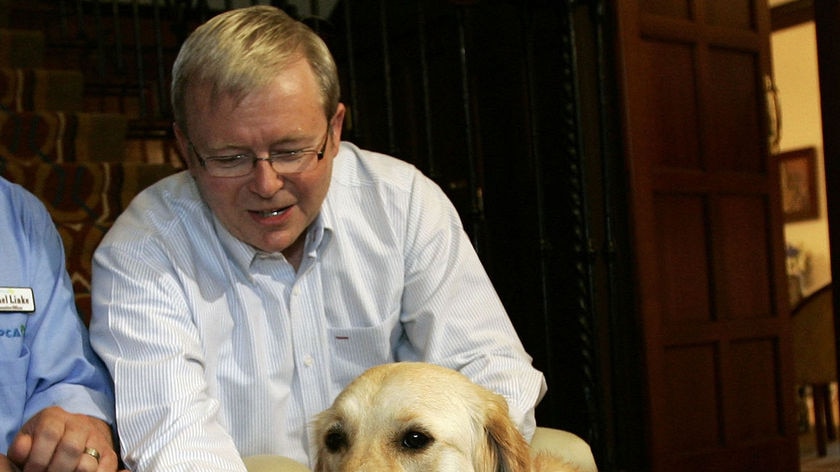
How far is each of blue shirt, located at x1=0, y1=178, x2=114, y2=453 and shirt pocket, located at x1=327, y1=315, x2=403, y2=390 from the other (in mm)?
422

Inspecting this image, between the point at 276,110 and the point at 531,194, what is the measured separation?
2.78 m

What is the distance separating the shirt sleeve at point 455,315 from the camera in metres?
1.76

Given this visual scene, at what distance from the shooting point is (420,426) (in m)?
1.54

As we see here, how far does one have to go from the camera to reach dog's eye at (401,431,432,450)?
1539mm

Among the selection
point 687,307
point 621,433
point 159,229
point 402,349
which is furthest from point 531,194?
point 159,229

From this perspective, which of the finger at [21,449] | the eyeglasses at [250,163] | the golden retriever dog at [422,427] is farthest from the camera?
the eyeglasses at [250,163]

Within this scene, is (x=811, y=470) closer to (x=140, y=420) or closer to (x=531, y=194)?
(x=531, y=194)

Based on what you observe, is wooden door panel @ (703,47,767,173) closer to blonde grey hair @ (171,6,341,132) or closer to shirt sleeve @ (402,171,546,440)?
shirt sleeve @ (402,171,546,440)

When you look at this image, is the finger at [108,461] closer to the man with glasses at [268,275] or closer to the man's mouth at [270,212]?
the man with glasses at [268,275]

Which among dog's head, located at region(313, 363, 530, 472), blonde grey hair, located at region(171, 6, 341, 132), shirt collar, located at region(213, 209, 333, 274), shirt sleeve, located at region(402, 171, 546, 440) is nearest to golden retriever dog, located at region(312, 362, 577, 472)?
dog's head, located at region(313, 363, 530, 472)

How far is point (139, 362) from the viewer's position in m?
1.53

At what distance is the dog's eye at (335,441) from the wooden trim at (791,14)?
21.7ft

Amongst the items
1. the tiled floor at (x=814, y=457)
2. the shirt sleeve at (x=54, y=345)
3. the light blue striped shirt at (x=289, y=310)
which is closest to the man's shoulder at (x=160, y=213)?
the light blue striped shirt at (x=289, y=310)

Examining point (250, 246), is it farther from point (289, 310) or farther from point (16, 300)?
point (16, 300)
